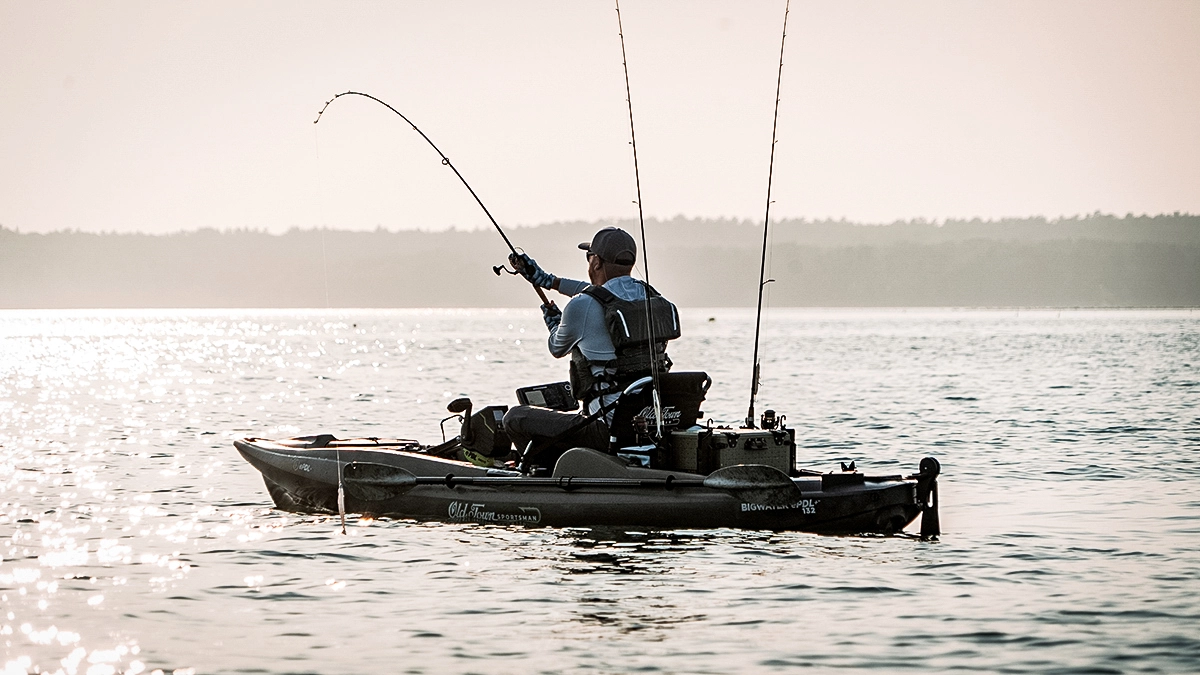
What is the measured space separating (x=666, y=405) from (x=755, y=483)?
0.98 metres

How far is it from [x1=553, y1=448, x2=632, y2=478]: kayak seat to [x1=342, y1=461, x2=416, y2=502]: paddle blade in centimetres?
165

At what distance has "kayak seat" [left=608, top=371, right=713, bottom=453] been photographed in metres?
11.9

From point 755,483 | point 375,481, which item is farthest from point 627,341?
point 375,481

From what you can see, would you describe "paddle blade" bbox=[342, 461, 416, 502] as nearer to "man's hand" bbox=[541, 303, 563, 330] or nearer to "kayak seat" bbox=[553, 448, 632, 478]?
"kayak seat" bbox=[553, 448, 632, 478]

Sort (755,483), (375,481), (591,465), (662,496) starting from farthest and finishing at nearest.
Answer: (375,481), (591,465), (662,496), (755,483)

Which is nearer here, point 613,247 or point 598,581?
point 598,581

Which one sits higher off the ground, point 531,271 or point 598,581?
point 531,271

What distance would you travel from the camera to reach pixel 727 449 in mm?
11758

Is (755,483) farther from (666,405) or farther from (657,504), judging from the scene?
(666,405)

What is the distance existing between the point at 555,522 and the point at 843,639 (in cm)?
362

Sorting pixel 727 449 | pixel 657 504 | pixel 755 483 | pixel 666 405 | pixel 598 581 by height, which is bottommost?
pixel 598 581

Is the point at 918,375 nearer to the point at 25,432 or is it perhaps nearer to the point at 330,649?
the point at 25,432

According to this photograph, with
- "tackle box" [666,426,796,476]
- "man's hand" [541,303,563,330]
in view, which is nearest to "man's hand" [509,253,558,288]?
"man's hand" [541,303,563,330]

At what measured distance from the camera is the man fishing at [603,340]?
11.7m
